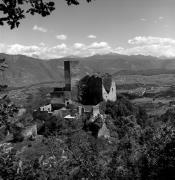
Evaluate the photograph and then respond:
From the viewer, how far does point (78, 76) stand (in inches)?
2053

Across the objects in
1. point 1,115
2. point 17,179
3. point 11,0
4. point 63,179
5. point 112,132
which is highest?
point 11,0

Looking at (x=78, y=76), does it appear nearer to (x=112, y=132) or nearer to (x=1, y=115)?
(x=112, y=132)

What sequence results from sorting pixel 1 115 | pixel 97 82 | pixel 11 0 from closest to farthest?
pixel 11 0 < pixel 1 115 < pixel 97 82

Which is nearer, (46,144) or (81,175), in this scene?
(81,175)

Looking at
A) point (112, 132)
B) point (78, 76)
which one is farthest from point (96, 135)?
point (78, 76)

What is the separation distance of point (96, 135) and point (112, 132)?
2.61 meters

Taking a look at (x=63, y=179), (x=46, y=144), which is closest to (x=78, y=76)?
(x=46, y=144)

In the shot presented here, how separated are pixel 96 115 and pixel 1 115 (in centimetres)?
3599

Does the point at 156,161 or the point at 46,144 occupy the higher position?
the point at 156,161

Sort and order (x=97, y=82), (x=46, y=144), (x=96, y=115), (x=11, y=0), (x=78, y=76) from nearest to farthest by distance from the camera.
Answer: (x=11, y=0) → (x=46, y=144) → (x=96, y=115) → (x=97, y=82) → (x=78, y=76)

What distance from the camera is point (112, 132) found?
41406mm

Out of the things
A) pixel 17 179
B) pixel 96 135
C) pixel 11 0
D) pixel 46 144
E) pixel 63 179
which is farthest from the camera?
pixel 96 135

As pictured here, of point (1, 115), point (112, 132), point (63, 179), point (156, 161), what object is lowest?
point (112, 132)

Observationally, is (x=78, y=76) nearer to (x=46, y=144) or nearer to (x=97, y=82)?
(x=97, y=82)
